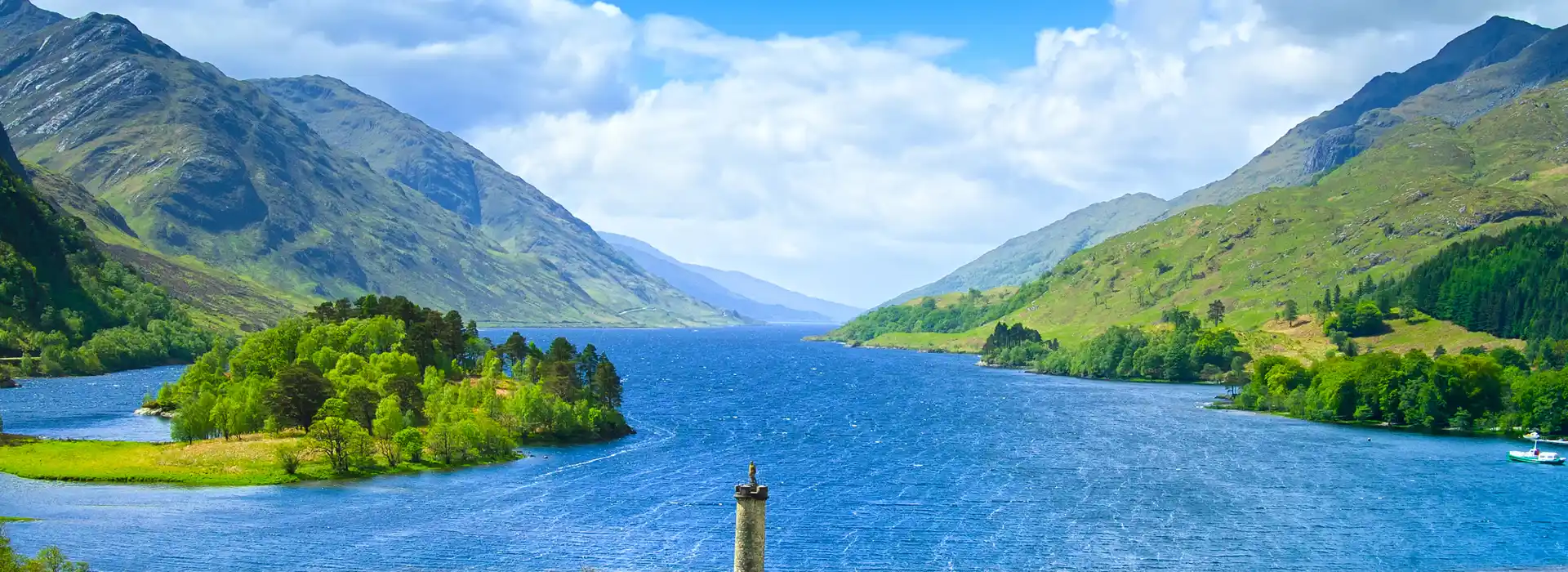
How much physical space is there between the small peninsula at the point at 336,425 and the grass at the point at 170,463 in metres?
0.18

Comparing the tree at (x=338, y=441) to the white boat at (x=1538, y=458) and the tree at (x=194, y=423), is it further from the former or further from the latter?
the white boat at (x=1538, y=458)

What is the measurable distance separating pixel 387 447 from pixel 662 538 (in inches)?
2087

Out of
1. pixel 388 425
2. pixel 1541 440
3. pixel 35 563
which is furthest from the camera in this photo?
pixel 1541 440


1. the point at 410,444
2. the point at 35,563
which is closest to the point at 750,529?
the point at 35,563

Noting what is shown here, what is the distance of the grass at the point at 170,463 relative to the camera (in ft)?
443

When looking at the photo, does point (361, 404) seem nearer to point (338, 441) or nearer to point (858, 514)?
point (338, 441)

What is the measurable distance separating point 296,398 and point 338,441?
22.6 metres

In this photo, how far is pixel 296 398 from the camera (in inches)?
6432

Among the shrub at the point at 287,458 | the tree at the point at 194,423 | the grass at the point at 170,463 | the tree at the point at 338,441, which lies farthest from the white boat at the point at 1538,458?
the tree at the point at 194,423

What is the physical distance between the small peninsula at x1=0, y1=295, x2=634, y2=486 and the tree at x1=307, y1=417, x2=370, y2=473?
0.15 meters

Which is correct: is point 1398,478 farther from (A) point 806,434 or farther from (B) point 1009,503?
(A) point 806,434

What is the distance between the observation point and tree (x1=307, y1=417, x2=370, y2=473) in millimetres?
144500

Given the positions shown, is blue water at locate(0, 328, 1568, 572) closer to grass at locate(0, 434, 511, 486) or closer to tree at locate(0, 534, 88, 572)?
grass at locate(0, 434, 511, 486)

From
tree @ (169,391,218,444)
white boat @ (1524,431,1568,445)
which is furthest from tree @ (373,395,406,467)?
white boat @ (1524,431,1568,445)
